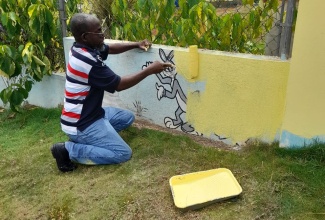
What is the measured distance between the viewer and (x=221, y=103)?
2926 mm

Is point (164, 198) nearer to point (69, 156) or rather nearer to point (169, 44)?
point (69, 156)

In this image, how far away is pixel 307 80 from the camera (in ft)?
7.80

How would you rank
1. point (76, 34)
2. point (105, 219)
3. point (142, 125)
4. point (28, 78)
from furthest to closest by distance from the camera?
point (28, 78)
point (142, 125)
point (76, 34)
point (105, 219)

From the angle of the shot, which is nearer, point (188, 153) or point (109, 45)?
point (188, 153)

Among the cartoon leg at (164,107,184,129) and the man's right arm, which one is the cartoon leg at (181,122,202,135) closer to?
the cartoon leg at (164,107,184,129)

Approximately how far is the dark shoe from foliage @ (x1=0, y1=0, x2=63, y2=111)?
1.26m

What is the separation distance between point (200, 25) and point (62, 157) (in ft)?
5.30

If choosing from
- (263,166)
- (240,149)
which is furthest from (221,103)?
(263,166)

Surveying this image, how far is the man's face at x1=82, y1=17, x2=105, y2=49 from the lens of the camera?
270 centimetres

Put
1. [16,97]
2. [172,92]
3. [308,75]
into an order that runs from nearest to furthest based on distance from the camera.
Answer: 1. [308,75]
2. [172,92]
3. [16,97]

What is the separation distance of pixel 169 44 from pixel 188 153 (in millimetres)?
1077

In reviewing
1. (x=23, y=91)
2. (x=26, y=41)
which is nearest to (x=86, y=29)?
(x=23, y=91)

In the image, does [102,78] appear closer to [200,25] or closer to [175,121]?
[175,121]

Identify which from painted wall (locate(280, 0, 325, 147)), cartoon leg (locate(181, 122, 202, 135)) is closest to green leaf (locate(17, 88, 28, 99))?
cartoon leg (locate(181, 122, 202, 135))
